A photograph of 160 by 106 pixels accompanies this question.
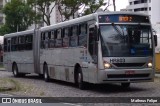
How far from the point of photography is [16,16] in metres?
71.1

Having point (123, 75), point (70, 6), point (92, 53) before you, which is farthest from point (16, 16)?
point (123, 75)

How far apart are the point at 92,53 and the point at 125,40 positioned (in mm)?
1471

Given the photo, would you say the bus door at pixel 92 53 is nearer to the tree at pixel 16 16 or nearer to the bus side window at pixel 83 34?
the bus side window at pixel 83 34

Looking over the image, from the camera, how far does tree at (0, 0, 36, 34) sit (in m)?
66.0

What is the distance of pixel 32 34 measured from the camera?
30.7 metres

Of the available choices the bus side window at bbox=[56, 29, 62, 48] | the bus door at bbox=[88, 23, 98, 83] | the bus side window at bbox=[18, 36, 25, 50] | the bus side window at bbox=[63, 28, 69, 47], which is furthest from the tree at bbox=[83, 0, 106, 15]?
the bus door at bbox=[88, 23, 98, 83]

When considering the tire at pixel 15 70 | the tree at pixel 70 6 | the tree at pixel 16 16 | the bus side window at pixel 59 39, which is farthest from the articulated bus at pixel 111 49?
the tree at pixel 16 16

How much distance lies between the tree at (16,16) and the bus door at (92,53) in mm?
43652

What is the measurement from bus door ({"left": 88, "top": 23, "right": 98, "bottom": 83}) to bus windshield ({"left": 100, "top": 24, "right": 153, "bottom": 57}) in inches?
14.8

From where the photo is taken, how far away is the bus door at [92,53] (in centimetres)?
1927

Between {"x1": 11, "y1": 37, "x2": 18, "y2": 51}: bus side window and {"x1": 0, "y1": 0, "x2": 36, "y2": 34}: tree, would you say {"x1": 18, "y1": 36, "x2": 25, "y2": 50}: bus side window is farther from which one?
{"x1": 0, "y1": 0, "x2": 36, "y2": 34}: tree

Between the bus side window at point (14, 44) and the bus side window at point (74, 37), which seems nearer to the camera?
the bus side window at point (74, 37)

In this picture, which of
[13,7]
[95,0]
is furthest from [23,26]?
[95,0]

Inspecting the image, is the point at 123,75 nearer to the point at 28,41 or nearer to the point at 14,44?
the point at 28,41
